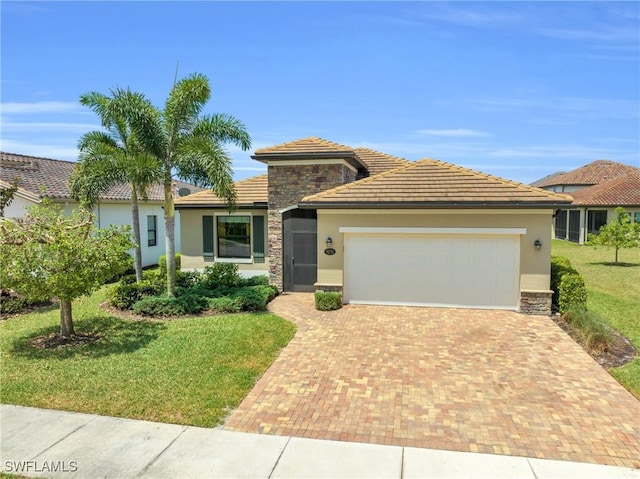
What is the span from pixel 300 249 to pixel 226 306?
405 centimetres

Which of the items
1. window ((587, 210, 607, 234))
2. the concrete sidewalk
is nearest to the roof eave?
the concrete sidewalk

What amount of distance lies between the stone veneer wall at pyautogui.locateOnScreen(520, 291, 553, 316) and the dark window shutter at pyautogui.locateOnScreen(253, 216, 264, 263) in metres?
9.78

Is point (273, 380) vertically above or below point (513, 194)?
below

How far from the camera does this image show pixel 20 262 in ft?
31.4

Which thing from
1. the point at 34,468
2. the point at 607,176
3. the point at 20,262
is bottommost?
the point at 34,468

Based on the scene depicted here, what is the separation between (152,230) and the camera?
77.5 feet

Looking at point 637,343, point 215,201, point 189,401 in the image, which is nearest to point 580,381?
point 637,343

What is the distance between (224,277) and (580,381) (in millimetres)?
11001

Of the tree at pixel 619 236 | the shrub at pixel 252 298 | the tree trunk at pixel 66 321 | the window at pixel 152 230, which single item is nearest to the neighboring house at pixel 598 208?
the tree at pixel 619 236

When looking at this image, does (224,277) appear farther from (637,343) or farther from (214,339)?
(637,343)

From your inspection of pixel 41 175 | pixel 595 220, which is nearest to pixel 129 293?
pixel 41 175

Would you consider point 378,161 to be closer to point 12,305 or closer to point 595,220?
point 12,305

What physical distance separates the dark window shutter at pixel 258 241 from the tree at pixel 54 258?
7.91 m

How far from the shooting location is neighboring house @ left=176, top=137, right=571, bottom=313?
528 inches
